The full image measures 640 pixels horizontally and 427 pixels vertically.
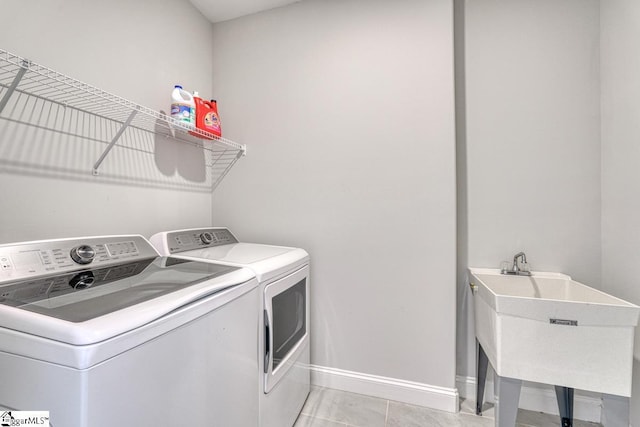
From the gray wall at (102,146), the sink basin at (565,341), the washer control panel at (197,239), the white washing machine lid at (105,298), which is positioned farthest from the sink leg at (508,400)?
the gray wall at (102,146)

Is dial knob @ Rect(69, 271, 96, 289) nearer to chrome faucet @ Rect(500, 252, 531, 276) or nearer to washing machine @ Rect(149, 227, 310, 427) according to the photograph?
washing machine @ Rect(149, 227, 310, 427)

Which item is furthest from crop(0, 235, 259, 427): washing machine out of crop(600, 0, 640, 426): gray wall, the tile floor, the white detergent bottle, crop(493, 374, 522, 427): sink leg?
crop(600, 0, 640, 426): gray wall

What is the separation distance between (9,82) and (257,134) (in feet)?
4.14

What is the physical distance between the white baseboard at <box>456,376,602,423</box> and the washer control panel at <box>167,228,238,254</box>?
1836mm

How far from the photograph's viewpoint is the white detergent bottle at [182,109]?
1626mm

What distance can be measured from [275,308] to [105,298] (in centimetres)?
74

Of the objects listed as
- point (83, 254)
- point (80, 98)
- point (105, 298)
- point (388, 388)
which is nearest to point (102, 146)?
point (80, 98)

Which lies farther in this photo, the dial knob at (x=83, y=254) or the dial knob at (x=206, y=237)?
the dial knob at (x=206, y=237)

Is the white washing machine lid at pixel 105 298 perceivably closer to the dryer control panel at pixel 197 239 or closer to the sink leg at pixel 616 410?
the dryer control panel at pixel 197 239

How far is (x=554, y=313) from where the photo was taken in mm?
1222

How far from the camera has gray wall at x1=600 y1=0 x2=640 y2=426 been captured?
1373 mm

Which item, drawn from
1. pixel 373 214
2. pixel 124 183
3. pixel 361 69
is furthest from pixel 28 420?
pixel 361 69

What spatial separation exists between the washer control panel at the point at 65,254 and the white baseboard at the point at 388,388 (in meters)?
1.40

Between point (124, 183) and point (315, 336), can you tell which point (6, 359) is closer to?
point (124, 183)
